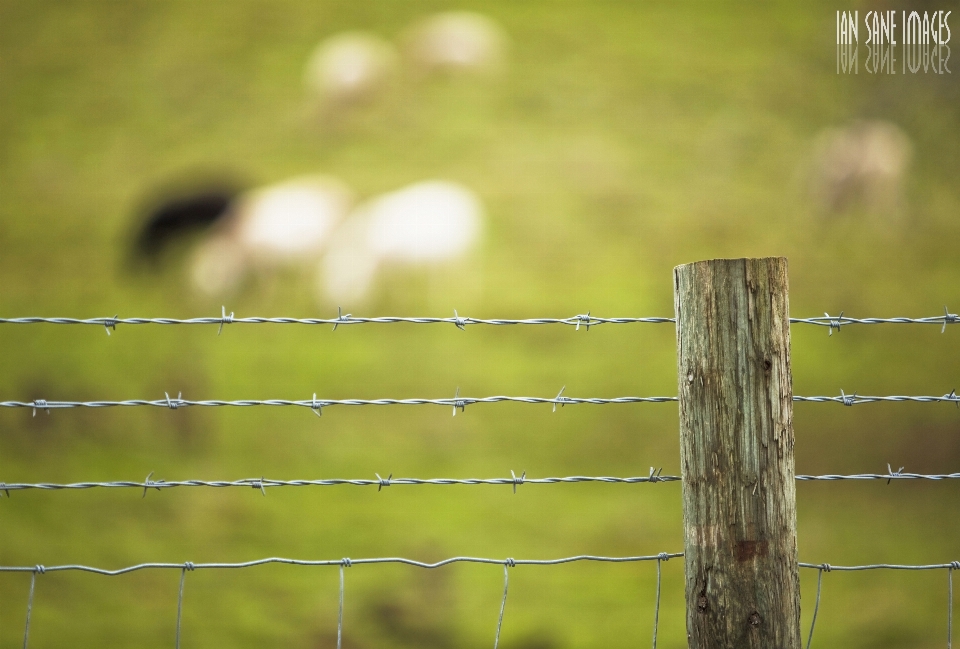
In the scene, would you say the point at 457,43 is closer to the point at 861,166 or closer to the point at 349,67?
the point at 349,67

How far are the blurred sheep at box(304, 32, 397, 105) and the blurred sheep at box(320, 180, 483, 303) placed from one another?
584 millimetres

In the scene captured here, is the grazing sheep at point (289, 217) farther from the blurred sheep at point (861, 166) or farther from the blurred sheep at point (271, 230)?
the blurred sheep at point (861, 166)

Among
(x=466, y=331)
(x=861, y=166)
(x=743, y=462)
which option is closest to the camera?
(x=743, y=462)

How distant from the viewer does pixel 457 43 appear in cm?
366

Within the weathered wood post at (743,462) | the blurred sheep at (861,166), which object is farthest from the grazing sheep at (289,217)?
the weathered wood post at (743,462)

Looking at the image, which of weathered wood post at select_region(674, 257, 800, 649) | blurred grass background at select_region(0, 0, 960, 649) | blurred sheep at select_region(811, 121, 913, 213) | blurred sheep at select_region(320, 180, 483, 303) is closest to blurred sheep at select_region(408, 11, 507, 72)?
blurred grass background at select_region(0, 0, 960, 649)

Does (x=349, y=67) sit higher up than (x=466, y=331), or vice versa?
(x=349, y=67)

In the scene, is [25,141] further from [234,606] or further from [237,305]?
[234,606]

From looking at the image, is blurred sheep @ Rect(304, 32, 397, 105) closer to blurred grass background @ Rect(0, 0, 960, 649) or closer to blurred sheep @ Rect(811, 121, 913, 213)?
blurred grass background @ Rect(0, 0, 960, 649)

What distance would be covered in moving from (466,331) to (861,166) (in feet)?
7.32

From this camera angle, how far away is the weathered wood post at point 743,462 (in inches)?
39.1

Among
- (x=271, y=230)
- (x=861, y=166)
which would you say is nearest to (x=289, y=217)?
(x=271, y=230)

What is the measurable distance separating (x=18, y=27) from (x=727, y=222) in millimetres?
3729

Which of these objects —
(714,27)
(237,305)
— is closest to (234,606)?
(237,305)
